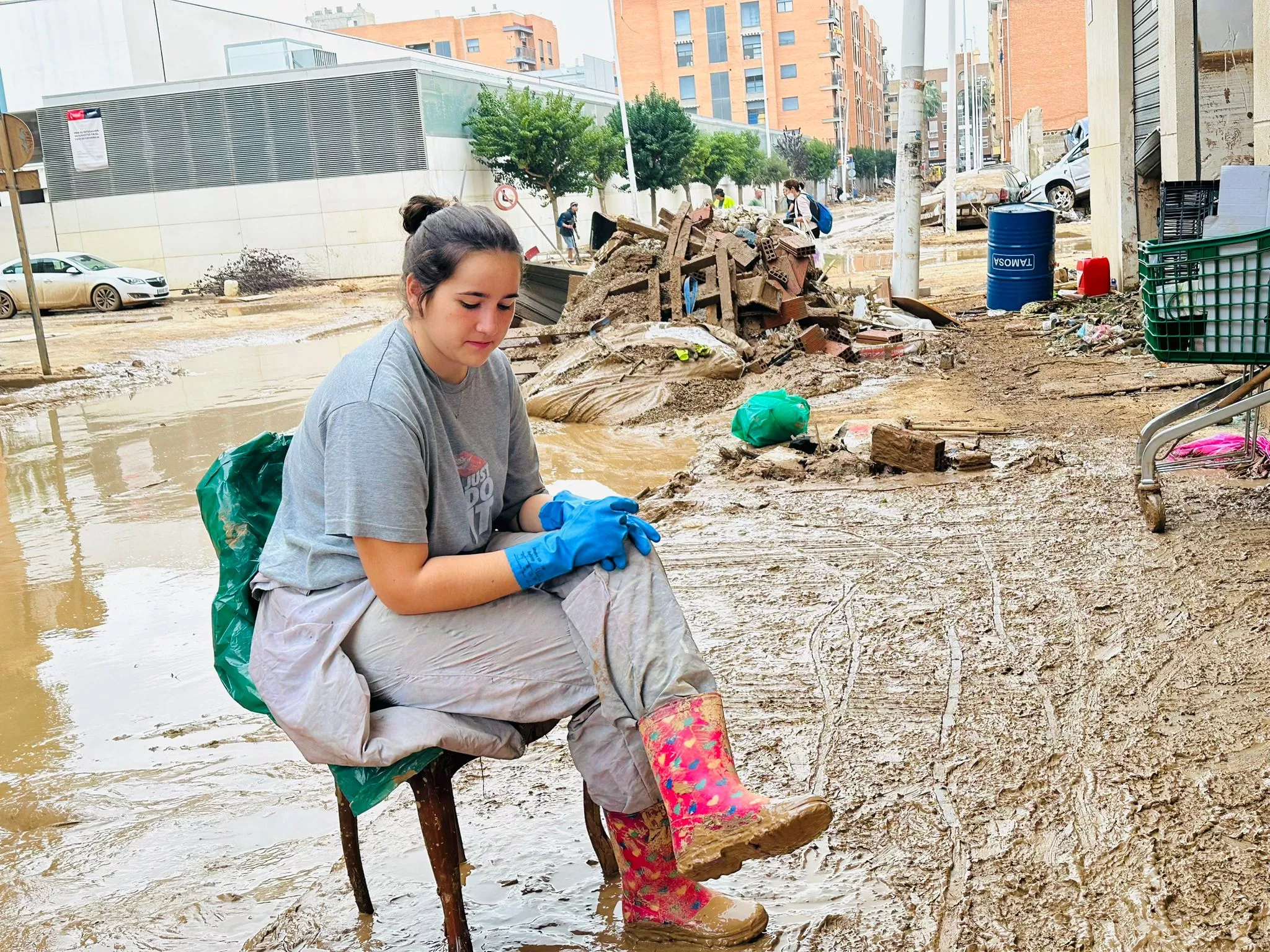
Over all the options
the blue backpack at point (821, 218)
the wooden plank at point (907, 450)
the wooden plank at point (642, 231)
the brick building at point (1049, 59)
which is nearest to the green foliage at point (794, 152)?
the brick building at point (1049, 59)

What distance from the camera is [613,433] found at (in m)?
9.27

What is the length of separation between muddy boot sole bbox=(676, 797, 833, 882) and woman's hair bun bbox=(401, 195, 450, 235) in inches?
56.7

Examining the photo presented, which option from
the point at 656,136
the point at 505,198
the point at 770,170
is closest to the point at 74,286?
the point at 505,198

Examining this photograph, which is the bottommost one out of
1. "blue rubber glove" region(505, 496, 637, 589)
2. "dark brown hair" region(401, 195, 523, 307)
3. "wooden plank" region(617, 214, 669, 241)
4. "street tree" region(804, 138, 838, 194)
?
"blue rubber glove" region(505, 496, 637, 589)

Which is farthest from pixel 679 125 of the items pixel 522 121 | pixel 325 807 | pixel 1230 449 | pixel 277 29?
pixel 325 807

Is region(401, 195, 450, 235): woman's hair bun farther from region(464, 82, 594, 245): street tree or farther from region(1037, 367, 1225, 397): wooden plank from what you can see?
region(464, 82, 594, 245): street tree

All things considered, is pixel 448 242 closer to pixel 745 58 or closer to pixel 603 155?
pixel 603 155

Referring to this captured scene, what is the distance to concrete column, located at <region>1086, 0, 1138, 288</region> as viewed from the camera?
41.8 feet

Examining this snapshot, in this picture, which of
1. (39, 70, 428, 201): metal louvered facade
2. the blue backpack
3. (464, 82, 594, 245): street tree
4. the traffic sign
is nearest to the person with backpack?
the blue backpack

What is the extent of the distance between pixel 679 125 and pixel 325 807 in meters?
45.2

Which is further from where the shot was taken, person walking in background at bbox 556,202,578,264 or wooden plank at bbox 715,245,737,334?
person walking in background at bbox 556,202,578,264

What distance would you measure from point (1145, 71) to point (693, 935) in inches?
476

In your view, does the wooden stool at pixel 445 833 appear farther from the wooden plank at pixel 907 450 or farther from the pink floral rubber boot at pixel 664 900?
the wooden plank at pixel 907 450

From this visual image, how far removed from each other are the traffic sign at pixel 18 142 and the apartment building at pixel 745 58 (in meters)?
84.2
